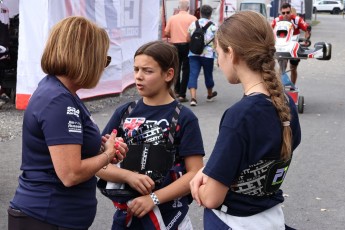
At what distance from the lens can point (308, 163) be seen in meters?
7.68

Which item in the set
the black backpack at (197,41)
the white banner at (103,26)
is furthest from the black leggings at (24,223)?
the black backpack at (197,41)

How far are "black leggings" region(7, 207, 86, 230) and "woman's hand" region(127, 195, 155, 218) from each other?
18.8 inches

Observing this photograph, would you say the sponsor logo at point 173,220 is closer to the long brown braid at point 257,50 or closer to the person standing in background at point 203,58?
the long brown braid at point 257,50

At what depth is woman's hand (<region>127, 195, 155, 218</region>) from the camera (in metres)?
3.10

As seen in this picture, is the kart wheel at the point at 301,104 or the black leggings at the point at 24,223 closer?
the black leggings at the point at 24,223

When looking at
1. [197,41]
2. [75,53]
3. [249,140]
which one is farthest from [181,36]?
[249,140]

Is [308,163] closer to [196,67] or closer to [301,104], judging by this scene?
[301,104]

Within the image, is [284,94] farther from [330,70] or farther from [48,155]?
[330,70]

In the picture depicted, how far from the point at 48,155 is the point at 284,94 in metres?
0.97

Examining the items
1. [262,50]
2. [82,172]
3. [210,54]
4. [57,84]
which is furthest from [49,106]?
[210,54]

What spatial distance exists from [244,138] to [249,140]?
0.02 m

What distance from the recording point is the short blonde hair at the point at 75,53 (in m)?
2.65

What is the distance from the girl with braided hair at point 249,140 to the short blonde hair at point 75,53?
0.54 m

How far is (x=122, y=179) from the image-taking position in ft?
10.2
